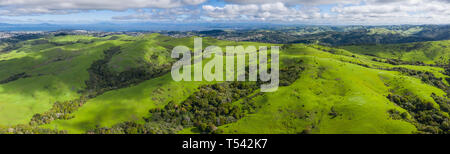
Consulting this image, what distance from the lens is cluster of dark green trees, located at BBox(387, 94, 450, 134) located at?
103m

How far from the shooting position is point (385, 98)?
135875 millimetres

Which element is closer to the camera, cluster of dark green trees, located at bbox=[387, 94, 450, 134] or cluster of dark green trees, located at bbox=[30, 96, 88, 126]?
cluster of dark green trees, located at bbox=[387, 94, 450, 134]

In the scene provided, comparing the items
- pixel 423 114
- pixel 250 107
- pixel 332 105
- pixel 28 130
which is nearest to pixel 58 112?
pixel 28 130

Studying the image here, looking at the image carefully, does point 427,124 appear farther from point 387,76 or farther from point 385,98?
point 387,76

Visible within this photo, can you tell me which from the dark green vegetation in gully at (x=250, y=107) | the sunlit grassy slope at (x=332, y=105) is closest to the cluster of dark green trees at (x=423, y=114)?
the dark green vegetation in gully at (x=250, y=107)

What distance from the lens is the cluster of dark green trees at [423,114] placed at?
102900 mm

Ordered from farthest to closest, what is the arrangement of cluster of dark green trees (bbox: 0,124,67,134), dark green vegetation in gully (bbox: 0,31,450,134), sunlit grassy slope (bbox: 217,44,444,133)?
cluster of dark green trees (bbox: 0,124,67,134) → dark green vegetation in gully (bbox: 0,31,450,134) → sunlit grassy slope (bbox: 217,44,444,133)

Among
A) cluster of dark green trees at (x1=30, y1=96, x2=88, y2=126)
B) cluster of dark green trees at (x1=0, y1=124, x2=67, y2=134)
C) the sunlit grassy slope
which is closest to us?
the sunlit grassy slope

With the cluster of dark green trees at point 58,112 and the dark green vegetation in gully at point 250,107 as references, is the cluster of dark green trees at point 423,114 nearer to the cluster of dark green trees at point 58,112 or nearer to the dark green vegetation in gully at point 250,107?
the dark green vegetation in gully at point 250,107

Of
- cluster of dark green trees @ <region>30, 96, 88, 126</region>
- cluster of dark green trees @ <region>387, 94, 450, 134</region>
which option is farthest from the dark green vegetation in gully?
cluster of dark green trees @ <region>30, 96, 88, 126</region>

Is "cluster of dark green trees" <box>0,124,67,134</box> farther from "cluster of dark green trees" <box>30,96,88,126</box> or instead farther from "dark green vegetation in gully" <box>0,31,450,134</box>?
"cluster of dark green trees" <box>30,96,88,126</box>

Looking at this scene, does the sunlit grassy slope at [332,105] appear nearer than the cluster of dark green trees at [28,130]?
Yes
